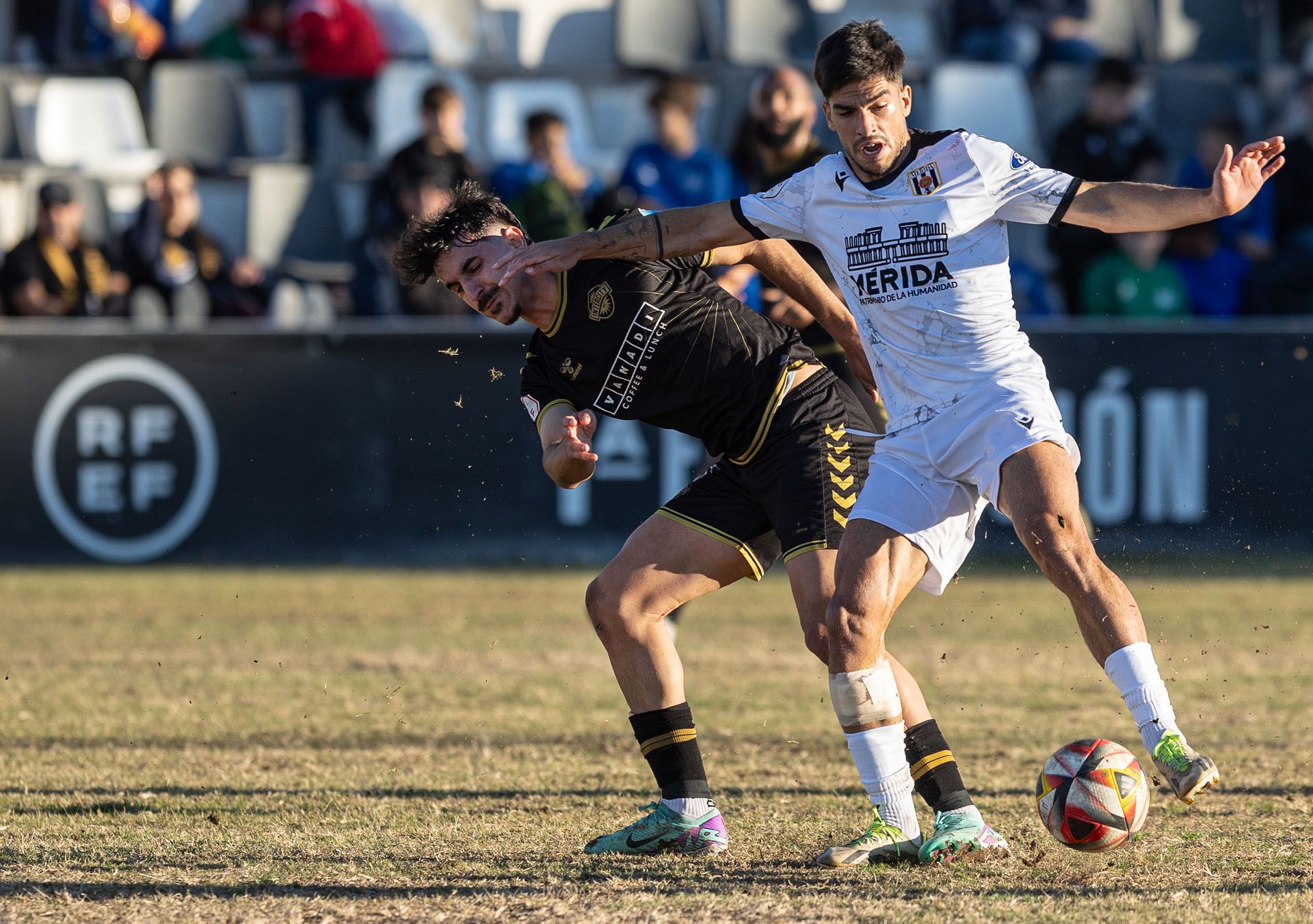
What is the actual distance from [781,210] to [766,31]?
39.6 ft

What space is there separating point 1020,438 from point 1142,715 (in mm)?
815

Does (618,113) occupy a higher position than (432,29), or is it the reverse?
(432,29)

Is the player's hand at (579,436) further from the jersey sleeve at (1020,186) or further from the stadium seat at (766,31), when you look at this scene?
the stadium seat at (766,31)

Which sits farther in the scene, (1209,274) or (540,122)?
(1209,274)

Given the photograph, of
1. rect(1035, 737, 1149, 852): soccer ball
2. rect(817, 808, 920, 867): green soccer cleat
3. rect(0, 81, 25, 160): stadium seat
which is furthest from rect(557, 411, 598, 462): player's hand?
rect(0, 81, 25, 160): stadium seat

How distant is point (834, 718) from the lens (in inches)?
300

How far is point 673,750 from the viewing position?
209 inches

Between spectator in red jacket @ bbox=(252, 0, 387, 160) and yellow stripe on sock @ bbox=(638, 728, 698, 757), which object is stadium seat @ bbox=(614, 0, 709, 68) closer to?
spectator in red jacket @ bbox=(252, 0, 387, 160)

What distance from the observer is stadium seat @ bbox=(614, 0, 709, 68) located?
55.2ft

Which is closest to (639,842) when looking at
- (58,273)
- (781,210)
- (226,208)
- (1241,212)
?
(781,210)

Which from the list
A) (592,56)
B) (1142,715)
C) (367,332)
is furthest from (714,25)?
(1142,715)

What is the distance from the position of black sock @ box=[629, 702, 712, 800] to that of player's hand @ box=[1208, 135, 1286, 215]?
2.18 metres

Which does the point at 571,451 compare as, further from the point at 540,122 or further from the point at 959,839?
the point at 540,122

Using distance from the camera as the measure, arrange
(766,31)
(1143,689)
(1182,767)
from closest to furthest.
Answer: (1182,767) < (1143,689) < (766,31)
